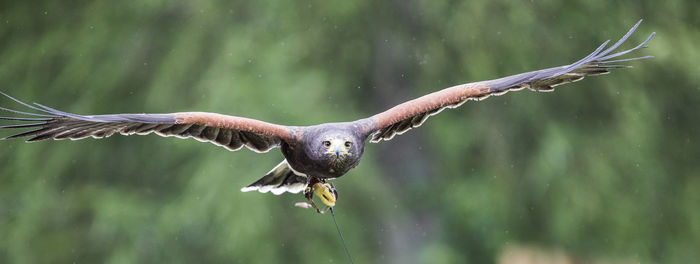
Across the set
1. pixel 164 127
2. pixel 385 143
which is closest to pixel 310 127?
pixel 164 127

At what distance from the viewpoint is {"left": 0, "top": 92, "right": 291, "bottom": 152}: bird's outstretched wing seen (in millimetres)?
6645

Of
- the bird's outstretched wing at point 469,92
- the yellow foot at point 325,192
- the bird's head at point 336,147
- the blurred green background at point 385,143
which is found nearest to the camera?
the bird's head at point 336,147

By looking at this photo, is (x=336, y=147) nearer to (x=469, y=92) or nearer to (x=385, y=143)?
(x=469, y=92)

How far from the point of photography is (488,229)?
1352 cm

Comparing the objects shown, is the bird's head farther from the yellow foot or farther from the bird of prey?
the yellow foot

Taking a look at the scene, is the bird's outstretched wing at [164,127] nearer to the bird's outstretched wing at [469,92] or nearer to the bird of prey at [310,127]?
the bird of prey at [310,127]

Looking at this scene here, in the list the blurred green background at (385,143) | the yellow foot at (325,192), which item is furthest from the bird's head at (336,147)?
the blurred green background at (385,143)

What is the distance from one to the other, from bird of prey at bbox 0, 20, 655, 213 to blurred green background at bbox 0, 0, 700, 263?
5.44 meters

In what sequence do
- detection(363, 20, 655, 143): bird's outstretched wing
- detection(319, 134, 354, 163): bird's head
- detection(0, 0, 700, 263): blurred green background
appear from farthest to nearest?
detection(0, 0, 700, 263): blurred green background
detection(363, 20, 655, 143): bird's outstretched wing
detection(319, 134, 354, 163): bird's head

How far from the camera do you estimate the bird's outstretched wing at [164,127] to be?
6645mm

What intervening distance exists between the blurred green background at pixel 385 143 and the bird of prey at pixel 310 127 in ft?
17.9

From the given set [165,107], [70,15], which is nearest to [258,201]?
[165,107]

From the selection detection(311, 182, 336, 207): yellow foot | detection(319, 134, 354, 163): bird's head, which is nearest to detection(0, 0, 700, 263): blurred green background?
detection(311, 182, 336, 207): yellow foot

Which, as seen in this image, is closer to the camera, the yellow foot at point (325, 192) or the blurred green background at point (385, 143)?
the yellow foot at point (325, 192)
